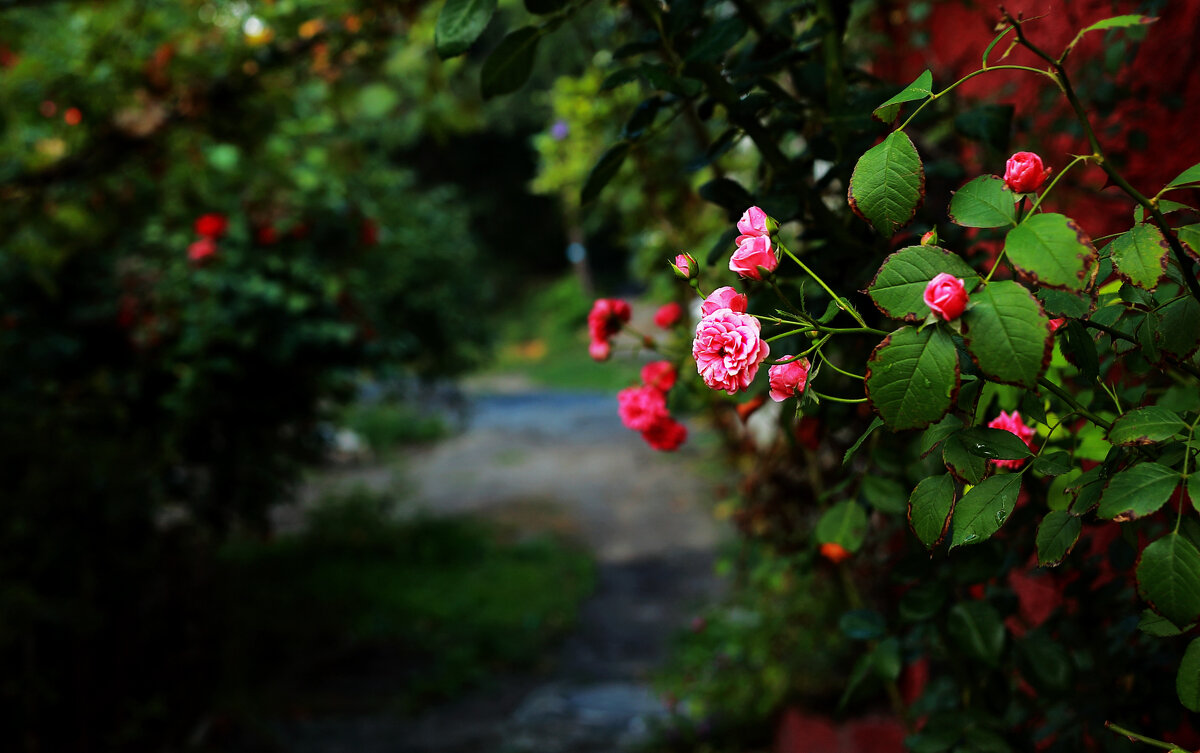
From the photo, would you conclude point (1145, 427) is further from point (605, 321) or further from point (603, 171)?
point (605, 321)

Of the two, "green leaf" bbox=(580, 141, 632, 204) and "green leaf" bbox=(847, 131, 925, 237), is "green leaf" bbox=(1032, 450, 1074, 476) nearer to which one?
"green leaf" bbox=(847, 131, 925, 237)

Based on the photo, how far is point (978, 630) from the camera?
903 mm

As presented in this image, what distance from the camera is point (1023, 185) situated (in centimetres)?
57

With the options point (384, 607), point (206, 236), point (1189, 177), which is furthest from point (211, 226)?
point (1189, 177)

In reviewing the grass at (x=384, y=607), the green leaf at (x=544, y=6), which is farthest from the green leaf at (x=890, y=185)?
the grass at (x=384, y=607)

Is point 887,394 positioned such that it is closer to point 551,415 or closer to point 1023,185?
point 1023,185

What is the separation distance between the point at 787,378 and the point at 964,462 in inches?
5.2

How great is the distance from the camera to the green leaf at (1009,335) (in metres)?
0.48

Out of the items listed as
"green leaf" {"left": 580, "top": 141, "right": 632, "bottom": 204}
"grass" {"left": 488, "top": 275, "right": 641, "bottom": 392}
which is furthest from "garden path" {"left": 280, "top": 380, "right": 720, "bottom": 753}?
"green leaf" {"left": 580, "top": 141, "right": 632, "bottom": 204}

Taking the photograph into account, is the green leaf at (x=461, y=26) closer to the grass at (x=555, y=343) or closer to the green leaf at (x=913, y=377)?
the green leaf at (x=913, y=377)

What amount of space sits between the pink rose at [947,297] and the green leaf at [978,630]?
536 mm

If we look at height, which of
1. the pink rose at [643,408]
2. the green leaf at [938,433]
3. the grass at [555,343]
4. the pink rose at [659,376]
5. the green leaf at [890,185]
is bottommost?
the green leaf at [938,433]

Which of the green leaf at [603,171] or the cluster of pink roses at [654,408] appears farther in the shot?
the cluster of pink roses at [654,408]

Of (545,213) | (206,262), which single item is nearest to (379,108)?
(206,262)
